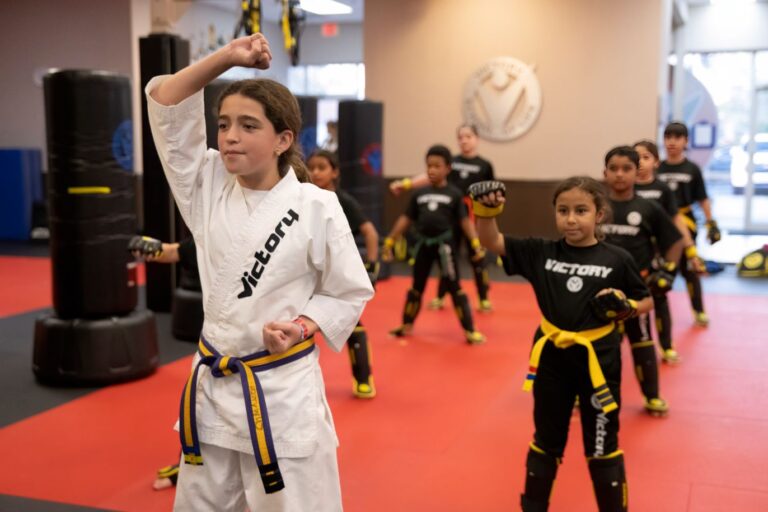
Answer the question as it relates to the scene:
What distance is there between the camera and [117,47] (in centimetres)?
1249

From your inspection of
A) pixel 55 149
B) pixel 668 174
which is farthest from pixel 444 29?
pixel 55 149

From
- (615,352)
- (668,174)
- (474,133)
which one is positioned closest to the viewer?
(615,352)

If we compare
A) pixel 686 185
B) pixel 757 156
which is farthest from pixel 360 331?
pixel 757 156

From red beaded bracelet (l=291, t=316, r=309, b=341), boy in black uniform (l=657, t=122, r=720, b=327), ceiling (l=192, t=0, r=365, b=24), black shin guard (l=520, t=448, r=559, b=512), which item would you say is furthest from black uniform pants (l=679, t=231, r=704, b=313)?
ceiling (l=192, t=0, r=365, b=24)

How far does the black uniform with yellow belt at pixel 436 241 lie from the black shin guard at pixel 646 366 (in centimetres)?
189

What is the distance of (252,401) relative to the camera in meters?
2.08

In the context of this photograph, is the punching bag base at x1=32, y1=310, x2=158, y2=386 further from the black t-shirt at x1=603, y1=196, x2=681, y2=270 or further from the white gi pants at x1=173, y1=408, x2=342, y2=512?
the white gi pants at x1=173, y1=408, x2=342, y2=512

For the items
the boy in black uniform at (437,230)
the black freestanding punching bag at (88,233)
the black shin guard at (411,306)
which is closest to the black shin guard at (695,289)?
the boy in black uniform at (437,230)

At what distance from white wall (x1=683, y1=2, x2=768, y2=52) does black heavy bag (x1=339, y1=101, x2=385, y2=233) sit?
8.89 m

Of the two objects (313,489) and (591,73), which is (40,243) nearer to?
(591,73)

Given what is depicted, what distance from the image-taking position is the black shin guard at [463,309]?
6.34 meters

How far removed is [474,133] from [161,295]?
3252 millimetres

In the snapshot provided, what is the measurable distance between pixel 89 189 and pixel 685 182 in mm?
4537

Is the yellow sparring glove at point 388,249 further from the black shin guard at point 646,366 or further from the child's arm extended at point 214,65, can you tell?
the child's arm extended at point 214,65
